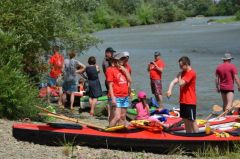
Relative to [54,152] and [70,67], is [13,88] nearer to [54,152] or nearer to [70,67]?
[54,152]

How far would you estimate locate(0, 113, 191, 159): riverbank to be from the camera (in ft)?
28.5

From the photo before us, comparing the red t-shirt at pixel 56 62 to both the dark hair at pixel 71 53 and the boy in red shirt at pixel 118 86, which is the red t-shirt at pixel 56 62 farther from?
the boy in red shirt at pixel 118 86

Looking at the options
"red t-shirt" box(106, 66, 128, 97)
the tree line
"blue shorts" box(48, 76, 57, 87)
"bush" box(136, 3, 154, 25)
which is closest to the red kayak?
"red t-shirt" box(106, 66, 128, 97)

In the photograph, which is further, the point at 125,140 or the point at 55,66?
the point at 55,66

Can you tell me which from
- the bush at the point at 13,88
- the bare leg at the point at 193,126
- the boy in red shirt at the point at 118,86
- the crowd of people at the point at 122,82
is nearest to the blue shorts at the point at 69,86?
the crowd of people at the point at 122,82

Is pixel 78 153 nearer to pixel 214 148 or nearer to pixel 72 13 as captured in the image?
pixel 214 148

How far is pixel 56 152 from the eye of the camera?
898 cm

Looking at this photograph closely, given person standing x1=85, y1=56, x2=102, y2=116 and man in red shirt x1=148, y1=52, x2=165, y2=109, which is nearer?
person standing x1=85, y1=56, x2=102, y2=116

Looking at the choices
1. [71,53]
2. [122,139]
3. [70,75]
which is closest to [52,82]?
[70,75]

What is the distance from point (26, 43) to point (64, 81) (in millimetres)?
3555

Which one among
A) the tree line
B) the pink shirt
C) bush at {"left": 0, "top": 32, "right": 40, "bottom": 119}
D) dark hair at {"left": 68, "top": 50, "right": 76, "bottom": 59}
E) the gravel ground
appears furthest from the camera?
dark hair at {"left": 68, "top": 50, "right": 76, "bottom": 59}

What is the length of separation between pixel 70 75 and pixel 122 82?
14.5 ft

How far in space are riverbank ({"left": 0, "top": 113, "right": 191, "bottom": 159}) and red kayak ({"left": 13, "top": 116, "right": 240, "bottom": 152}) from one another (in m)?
0.12

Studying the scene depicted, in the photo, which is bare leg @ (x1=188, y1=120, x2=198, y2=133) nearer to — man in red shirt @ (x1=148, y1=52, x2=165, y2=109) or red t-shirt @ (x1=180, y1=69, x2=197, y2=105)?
red t-shirt @ (x1=180, y1=69, x2=197, y2=105)
